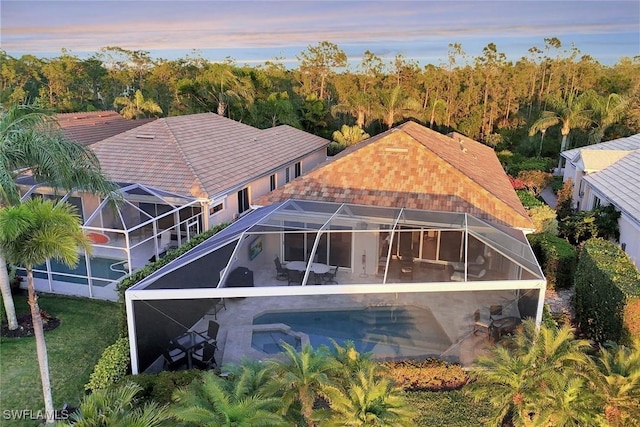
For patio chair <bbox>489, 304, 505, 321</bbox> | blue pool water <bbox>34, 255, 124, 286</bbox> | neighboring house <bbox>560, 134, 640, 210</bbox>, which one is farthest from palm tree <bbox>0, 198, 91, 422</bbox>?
neighboring house <bbox>560, 134, 640, 210</bbox>

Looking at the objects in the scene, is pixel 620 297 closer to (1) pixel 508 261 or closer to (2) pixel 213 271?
(1) pixel 508 261

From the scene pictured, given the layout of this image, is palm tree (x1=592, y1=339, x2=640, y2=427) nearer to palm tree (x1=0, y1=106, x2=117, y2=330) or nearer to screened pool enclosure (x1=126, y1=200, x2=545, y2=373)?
screened pool enclosure (x1=126, y1=200, x2=545, y2=373)

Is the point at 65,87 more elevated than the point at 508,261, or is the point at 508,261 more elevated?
the point at 65,87

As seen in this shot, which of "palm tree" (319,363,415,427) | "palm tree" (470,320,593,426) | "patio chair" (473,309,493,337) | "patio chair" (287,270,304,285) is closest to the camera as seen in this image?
"palm tree" (319,363,415,427)

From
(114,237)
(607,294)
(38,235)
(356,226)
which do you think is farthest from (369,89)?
(38,235)

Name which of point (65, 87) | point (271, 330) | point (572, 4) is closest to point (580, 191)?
point (572, 4)

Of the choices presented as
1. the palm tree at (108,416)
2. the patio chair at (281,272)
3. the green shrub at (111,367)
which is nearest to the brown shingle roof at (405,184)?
the patio chair at (281,272)
